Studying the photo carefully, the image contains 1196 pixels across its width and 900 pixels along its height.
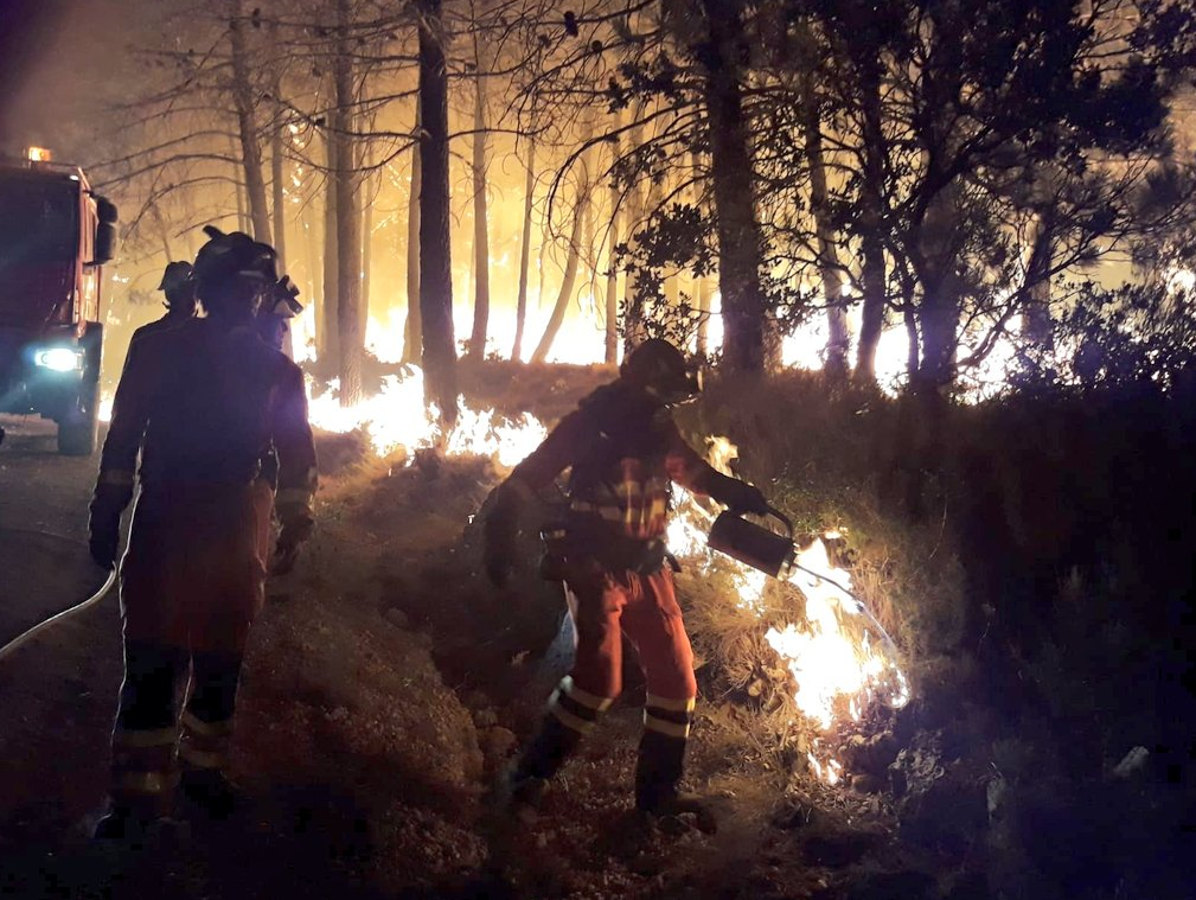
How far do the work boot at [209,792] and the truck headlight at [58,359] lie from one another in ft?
24.3

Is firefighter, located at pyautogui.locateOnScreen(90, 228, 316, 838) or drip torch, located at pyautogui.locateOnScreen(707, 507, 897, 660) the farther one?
drip torch, located at pyautogui.locateOnScreen(707, 507, 897, 660)

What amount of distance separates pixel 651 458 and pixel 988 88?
345cm

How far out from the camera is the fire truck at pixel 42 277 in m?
9.21

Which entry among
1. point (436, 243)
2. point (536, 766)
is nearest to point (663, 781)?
point (536, 766)

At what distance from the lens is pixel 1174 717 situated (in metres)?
3.31

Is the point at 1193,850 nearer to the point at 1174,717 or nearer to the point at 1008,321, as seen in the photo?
the point at 1174,717

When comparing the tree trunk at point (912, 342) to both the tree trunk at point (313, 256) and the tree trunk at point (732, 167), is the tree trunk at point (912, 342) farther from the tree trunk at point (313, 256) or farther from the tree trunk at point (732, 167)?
the tree trunk at point (313, 256)

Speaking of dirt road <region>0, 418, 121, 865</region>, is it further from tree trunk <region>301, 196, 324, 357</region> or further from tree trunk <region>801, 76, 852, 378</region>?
tree trunk <region>301, 196, 324, 357</region>

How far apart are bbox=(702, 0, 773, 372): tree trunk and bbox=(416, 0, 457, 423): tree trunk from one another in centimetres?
428

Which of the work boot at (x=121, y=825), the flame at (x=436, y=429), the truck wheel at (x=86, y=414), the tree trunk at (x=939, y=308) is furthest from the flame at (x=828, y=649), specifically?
the truck wheel at (x=86, y=414)

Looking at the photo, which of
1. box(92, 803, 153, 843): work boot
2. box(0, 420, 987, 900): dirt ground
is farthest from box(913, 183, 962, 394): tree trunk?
box(92, 803, 153, 843): work boot

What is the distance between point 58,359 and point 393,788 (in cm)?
733

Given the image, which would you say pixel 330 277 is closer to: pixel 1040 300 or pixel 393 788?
pixel 1040 300

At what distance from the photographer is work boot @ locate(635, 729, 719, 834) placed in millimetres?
3844
